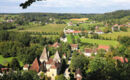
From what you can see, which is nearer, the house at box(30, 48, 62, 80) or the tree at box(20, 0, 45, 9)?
the tree at box(20, 0, 45, 9)

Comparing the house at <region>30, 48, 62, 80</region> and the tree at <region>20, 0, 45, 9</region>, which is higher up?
the tree at <region>20, 0, 45, 9</region>

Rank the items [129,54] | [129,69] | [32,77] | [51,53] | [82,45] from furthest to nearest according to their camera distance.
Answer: [82,45] → [51,53] → [129,54] → [129,69] → [32,77]

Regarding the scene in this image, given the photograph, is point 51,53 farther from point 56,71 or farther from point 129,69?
point 129,69

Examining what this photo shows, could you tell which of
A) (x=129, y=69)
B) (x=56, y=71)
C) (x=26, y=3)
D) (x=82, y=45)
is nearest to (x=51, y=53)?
(x=82, y=45)

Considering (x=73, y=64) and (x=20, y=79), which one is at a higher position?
(x=20, y=79)

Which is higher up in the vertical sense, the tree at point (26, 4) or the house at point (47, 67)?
the tree at point (26, 4)

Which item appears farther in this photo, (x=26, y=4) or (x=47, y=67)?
(x=47, y=67)

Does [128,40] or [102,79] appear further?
[128,40]

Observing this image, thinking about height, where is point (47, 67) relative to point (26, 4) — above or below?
below

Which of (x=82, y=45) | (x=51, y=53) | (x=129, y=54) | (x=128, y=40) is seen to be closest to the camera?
(x=129, y=54)

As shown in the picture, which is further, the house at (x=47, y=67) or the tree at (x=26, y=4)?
the house at (x=47, y=67)

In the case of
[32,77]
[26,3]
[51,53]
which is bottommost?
[51,53]
